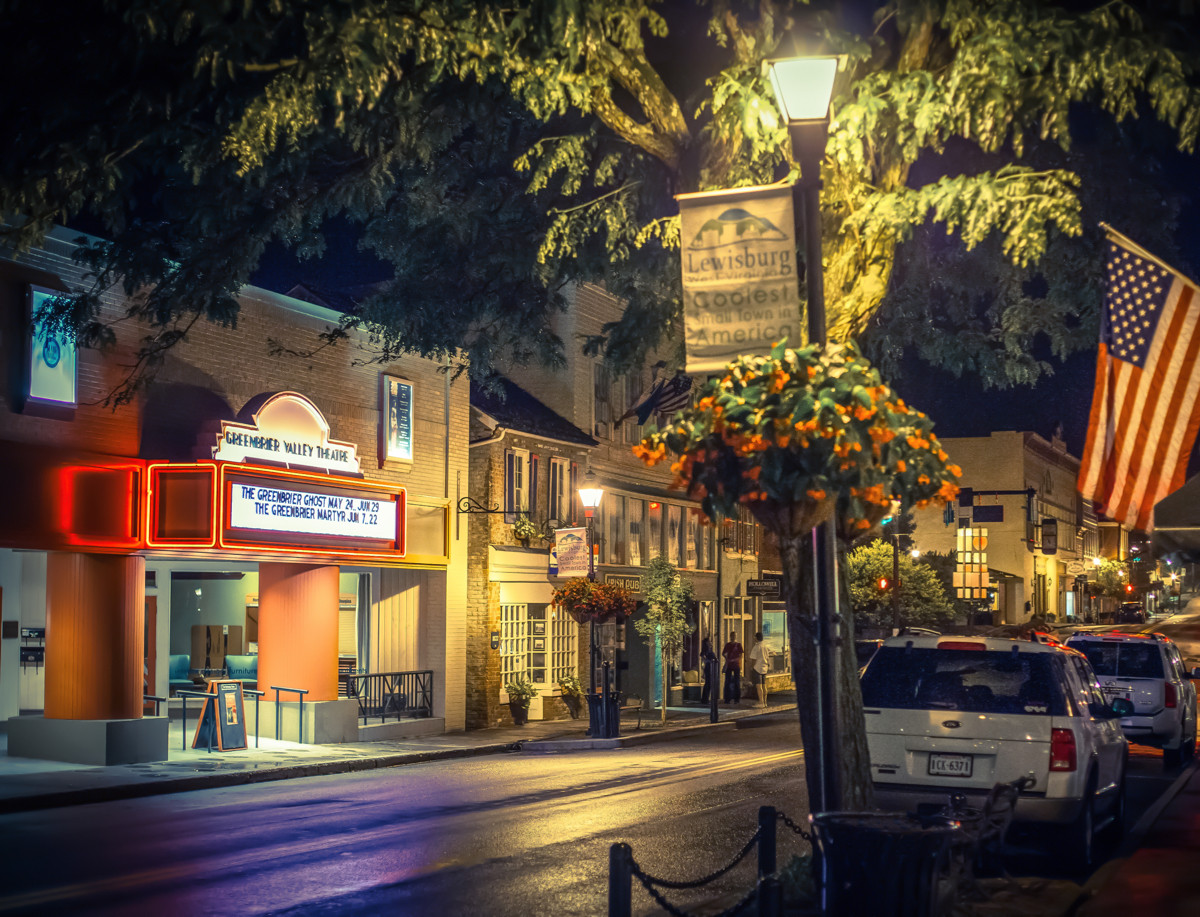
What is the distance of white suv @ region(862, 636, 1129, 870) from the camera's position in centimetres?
1139

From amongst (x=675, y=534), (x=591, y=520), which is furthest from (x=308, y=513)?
(x=675, y=534)

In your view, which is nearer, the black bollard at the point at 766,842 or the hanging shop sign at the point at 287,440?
the black bollard at the point at 766,842

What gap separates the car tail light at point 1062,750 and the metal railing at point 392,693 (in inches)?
631

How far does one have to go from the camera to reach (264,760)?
20.7 m

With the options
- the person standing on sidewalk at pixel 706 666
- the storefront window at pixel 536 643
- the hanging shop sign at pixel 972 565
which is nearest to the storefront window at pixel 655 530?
the person standing on sidewalk at pixel 706 666

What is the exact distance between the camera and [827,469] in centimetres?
804

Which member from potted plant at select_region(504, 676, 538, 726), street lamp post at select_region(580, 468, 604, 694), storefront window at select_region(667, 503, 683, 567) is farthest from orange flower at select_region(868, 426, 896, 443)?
storefront window at select_region(667, 503, 683, 567)

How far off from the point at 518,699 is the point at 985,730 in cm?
1928

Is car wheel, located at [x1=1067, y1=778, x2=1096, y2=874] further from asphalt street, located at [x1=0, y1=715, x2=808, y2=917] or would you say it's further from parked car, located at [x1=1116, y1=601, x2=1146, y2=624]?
parked car, located at [x1=1116, y1=601, x2=1146, y2=624]

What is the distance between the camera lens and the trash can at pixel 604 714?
85.3ft

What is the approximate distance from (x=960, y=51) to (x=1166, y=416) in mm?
3010

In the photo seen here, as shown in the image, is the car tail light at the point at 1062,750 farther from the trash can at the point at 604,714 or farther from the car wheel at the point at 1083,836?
the trash can at the point at 604,714

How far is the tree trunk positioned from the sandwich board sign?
13.9m

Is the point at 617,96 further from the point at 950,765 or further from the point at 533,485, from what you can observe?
the point at 533,485
